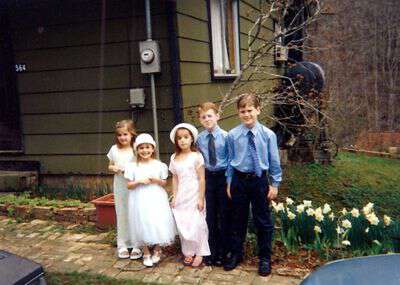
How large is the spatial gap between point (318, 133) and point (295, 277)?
21.2ft

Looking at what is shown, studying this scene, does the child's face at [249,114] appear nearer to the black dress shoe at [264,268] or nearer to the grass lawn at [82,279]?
the black dress shoe at [264,268]

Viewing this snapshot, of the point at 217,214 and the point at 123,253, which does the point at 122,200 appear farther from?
the point at 217,214

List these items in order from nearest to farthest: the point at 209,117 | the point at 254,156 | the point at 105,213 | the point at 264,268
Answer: the point at 254,156 → the point at 264,268 → the point at 209,117 → the point at 105,213

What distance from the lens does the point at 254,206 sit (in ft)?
13.7

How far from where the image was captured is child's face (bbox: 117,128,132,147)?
4719 millimetres

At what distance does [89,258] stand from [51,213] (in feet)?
5.30

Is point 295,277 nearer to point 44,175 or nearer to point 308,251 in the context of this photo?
point 308,251

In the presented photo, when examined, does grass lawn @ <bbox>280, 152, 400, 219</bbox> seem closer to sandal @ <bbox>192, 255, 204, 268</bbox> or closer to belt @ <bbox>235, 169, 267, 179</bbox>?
sandal @ <bbox>192, 255, 204, 268</bbox>

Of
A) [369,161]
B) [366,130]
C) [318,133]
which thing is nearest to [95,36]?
[318,133]

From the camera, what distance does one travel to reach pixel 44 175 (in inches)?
281

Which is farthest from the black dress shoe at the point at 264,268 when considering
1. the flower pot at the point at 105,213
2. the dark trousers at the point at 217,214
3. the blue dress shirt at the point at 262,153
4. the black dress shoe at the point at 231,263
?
the flower pot at the point at 105,213

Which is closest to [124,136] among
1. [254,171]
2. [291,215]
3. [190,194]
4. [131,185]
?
[131,185]

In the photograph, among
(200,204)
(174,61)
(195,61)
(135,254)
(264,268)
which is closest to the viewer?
(264,268)

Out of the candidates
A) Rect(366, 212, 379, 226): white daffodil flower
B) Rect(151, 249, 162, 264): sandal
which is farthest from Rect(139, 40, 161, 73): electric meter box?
Rect(366, 212, 379, 226): white daffodil flower
